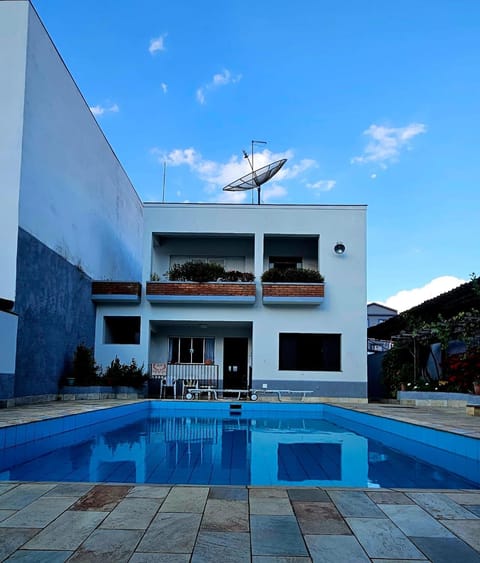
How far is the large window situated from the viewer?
15508 mm

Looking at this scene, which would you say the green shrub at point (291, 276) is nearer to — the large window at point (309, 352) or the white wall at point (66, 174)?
the large window at point (309, 352)

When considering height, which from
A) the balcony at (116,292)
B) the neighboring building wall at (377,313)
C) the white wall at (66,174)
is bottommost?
the balcony at (116,292)

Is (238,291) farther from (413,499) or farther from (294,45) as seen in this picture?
(413,499)

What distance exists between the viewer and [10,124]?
10.9 m

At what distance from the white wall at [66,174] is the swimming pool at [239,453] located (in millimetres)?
5329

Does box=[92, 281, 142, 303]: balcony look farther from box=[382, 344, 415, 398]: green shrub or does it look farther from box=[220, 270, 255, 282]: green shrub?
box=[382, 344, 415, 398]: green shrub

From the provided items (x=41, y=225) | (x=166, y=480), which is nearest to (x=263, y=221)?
Answer: (x=41, y=225)

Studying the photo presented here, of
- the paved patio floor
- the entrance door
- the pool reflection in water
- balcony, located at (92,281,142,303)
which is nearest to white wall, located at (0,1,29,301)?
the pool reflection in water

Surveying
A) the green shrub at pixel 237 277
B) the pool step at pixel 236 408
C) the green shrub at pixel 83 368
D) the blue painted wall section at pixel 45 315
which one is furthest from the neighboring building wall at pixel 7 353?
the green shrub at pixel 237 277

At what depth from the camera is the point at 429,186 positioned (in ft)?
55.0

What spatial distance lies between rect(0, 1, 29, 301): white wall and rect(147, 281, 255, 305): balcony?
5056 millimetres

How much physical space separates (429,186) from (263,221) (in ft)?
19.2

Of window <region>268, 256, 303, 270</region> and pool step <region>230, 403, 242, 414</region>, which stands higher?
window <region>268, 256, 303, 270</region>

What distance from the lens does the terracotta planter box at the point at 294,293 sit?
15.0 meters
